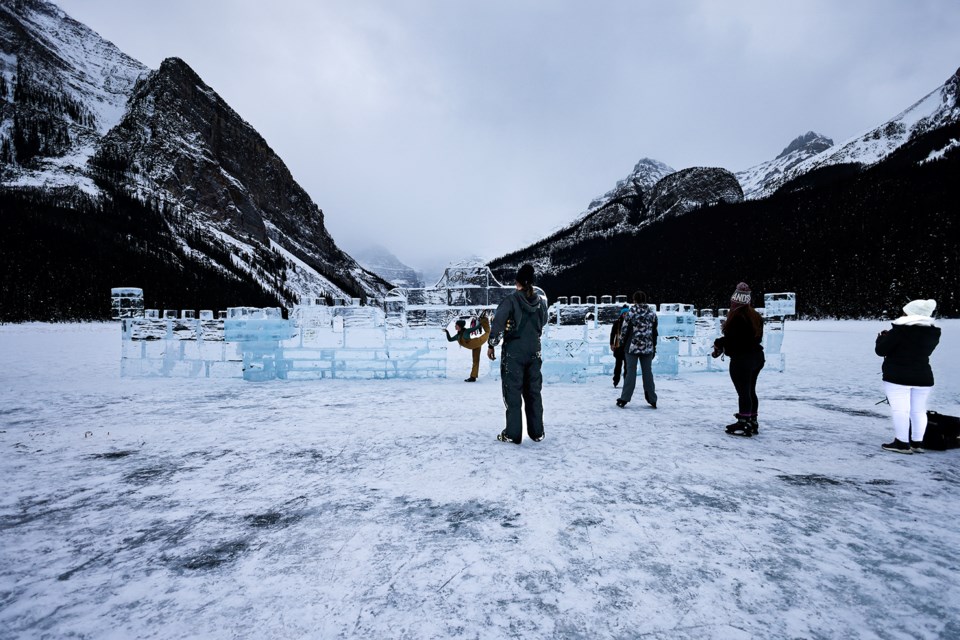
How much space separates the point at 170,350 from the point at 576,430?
9883 mm

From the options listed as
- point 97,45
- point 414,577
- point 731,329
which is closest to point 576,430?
point 731,329

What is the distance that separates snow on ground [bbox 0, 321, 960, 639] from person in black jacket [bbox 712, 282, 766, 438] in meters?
0.29

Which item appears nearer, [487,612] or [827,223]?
[487,612]

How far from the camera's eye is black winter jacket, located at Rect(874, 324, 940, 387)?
4227 millimetres

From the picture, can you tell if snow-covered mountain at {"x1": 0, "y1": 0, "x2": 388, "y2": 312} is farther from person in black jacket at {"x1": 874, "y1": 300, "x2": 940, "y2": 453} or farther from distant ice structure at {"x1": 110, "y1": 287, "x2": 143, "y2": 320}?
person in black jacket at {"x1": 874, "y1": 300, "x2": 940, "y2": 453}

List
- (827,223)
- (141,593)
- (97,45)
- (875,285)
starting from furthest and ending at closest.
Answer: (97,45) → (827,223) → (875,285) → (141,593)

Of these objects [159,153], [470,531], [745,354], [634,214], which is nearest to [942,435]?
[745,354]

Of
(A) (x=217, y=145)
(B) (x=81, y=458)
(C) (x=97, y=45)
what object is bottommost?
(B) (x=81, y=458)

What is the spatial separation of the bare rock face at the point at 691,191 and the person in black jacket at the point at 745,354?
5271 inches

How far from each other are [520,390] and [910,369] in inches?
157

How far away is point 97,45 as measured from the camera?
16338 centimetres

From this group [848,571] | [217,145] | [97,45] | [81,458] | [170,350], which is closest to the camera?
[848,571]

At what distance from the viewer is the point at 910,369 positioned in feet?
14.1

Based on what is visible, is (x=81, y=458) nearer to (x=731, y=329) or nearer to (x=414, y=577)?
(x=414, y=577)
